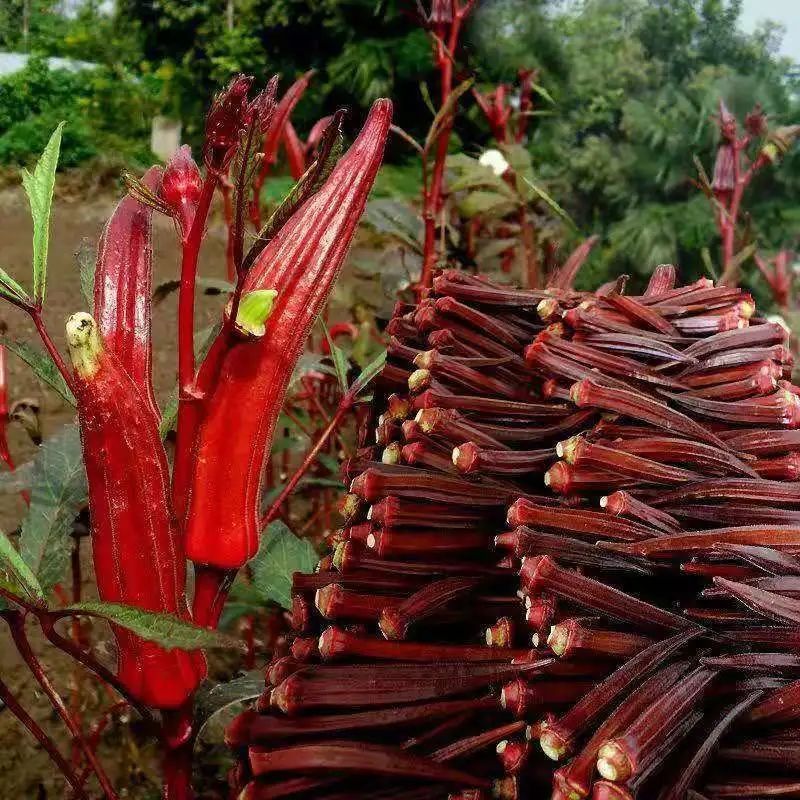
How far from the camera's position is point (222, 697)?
1.47 ft

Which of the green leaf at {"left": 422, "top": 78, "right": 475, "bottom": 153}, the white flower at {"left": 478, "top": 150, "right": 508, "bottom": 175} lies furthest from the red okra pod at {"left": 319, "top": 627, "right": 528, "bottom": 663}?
the white flower at {"left": 478, "top": 150, "right": 508, "bottom": 175}

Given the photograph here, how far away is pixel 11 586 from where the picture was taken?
0.99 feet

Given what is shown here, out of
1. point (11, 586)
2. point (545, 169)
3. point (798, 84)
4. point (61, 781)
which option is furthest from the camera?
point (545, 169)

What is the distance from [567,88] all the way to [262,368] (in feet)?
7.96

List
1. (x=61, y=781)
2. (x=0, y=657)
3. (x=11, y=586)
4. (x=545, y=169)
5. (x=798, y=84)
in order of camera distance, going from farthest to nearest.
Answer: (x=545, y=169), (x=798, y=84), (x=0, y=657), (x=61, y=781), (x=11, y=586)

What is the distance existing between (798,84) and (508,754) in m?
2.10

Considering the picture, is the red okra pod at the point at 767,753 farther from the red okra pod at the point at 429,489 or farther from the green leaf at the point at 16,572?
the green leaf at the point at 16,572

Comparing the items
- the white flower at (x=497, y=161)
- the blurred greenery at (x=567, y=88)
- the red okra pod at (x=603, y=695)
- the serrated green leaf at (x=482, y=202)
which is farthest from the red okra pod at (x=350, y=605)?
the white flower at (x=497, y=161)

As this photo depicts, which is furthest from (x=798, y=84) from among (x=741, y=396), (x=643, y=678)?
(x=643, y=678)

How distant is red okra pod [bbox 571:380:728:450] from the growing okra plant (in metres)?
0.15

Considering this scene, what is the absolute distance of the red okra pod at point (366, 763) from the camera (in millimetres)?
331

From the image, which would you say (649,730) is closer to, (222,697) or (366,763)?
(366,763)

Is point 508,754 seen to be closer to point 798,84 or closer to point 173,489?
point 173,489

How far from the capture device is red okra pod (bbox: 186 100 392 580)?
36 cm
